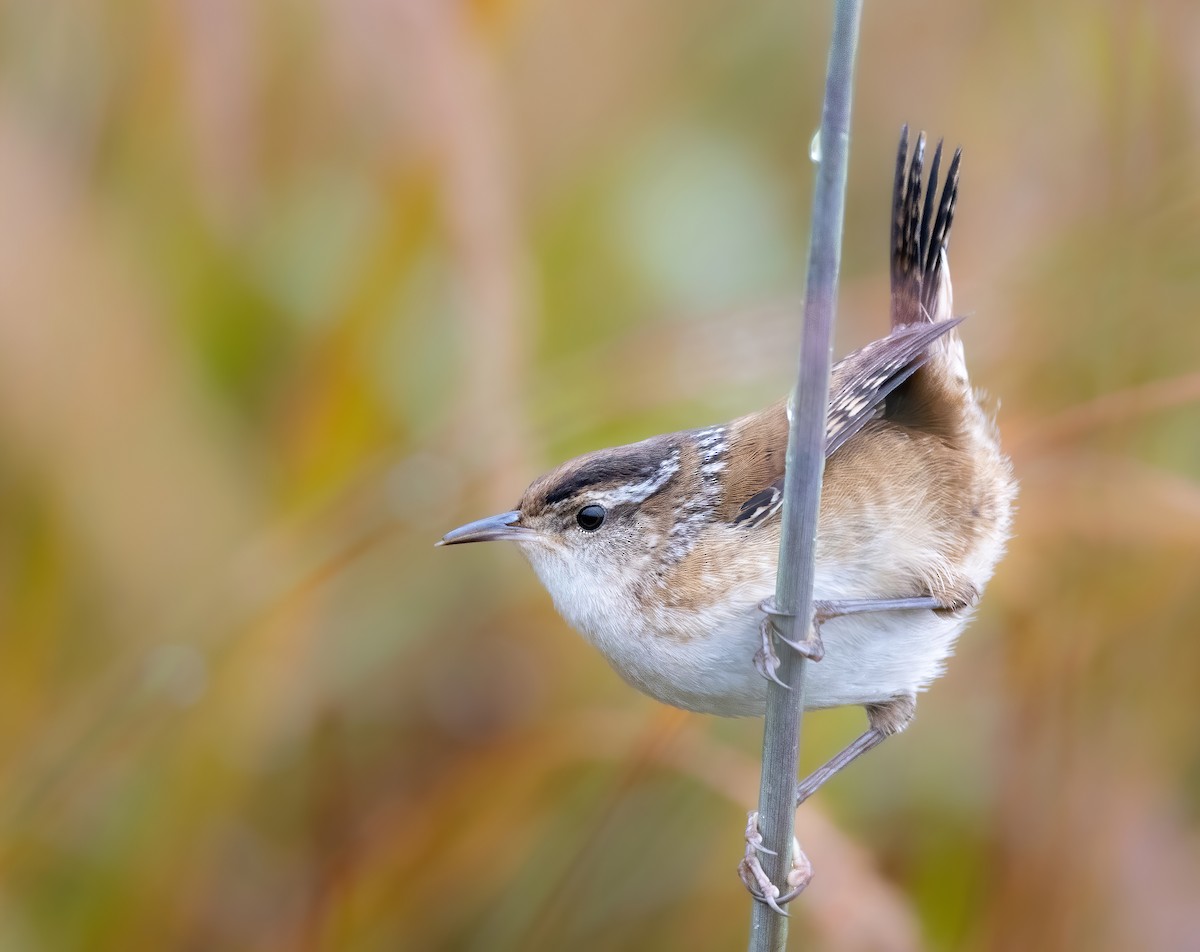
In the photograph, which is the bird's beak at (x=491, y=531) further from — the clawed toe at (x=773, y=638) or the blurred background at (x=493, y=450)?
the clawed toe at (x=773, y=638)

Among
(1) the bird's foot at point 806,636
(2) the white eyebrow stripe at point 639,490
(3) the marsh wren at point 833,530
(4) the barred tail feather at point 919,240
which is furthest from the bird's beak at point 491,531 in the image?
(4) the barred tail feather at point 919,240

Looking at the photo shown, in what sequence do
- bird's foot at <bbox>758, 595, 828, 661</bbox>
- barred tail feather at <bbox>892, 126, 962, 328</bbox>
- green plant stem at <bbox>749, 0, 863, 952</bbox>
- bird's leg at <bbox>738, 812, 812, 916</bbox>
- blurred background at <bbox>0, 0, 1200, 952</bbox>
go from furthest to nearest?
blurred background at <bbox>0, 0, 1200, 952</bbox> → barred tail feather at <bbox>892, 126, 962, 328</bbox> → bird's leg at <bbox>738, 812, 812, 916</bbox> → bird's foot at <bbox>758, 595, 828, 661</bbox> → green plant stem at <bbox>749, 0, 863, 952</bbox>

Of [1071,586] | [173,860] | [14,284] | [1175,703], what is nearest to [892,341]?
[1071,586]

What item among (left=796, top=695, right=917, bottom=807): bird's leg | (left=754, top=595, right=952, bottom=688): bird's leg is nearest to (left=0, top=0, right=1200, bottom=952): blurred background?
(left=796, top=695, right=917, bottom=807): bird's leg

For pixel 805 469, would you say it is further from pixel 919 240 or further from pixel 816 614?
pixel 919 240

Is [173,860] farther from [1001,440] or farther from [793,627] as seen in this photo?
[1001,440]

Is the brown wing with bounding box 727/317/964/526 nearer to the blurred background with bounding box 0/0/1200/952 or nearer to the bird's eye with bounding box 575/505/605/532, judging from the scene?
the bird's eye with bounding box 575/505/605/532

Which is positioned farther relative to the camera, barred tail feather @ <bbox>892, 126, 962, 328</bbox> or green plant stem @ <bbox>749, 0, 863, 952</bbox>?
barred tail feather @ <bbox>892, 126, 962, 328</bbox>
